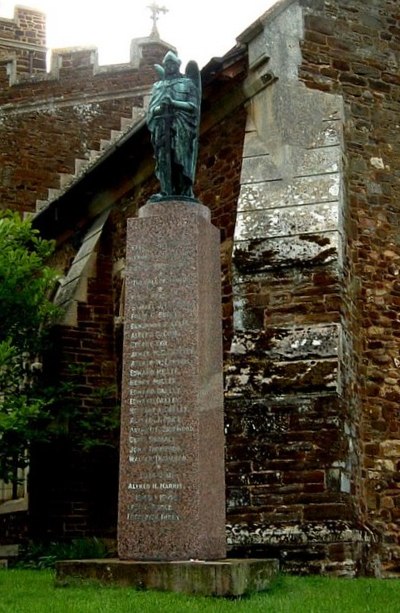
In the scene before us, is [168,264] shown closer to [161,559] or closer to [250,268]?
[161,559]

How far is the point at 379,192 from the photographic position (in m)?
12.6

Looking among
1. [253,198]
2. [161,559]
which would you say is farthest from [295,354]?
[161,559]

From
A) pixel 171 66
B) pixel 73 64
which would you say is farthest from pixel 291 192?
pixel 73 64

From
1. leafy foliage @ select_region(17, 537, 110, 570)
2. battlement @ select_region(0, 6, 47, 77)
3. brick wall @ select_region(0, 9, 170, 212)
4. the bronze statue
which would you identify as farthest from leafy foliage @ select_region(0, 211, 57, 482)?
battlement @ select_region(0, 6, 47, 77)

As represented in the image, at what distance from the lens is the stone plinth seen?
305 inches

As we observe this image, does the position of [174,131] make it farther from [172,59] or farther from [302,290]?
[302,290]

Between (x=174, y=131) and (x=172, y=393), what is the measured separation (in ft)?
7.67

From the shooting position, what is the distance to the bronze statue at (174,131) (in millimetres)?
8758

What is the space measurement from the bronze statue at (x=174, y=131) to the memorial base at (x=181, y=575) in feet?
9.94

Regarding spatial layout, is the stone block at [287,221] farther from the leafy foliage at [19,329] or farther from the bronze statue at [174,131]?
the leafy foliage at [19,329]

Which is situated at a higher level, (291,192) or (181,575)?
(291,192)

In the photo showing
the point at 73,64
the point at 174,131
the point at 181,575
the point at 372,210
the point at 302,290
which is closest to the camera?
the point at 181,575

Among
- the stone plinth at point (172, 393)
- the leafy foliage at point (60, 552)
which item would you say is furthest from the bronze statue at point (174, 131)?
the leafy foliage at point (60, 552)

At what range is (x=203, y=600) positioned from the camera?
709 cm
